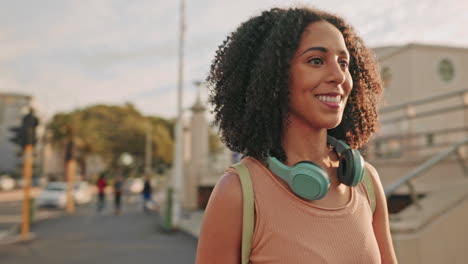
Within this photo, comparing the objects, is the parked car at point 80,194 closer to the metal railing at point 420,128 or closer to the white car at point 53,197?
the white car at point 53,197

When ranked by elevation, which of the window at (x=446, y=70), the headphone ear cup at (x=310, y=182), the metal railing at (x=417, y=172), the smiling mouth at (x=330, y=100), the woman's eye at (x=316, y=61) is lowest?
the metal railing at (x=417, y=172)

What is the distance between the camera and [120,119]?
198 ft

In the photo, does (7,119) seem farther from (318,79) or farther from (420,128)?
(318,79)

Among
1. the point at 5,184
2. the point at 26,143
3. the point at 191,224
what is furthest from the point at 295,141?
the point at 5,184

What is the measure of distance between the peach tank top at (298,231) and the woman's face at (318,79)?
254 mm

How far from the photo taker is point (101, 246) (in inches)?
394

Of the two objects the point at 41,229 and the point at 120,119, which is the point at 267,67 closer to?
the point at 41,229

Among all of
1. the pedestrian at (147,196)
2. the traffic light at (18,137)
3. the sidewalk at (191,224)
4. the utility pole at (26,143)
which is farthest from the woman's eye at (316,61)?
the pedestrian at (147,196)

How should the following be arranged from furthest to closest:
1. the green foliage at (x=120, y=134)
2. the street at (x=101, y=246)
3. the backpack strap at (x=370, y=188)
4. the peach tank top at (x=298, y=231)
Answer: the green foliage at (x=120, y=134)
the street at (x=101, y=246)
the backpack strap at (x=370, y=188)
the peach tank top at (x=298, y=231)

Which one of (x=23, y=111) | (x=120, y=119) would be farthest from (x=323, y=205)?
(x=120, y=119)

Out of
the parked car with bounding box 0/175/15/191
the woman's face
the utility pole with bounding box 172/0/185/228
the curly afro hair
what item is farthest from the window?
the parked car with bounding box 0/175/15/191

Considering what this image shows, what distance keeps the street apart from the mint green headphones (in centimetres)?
714

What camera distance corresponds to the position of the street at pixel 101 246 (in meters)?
8.41

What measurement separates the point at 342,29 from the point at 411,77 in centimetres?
1485
